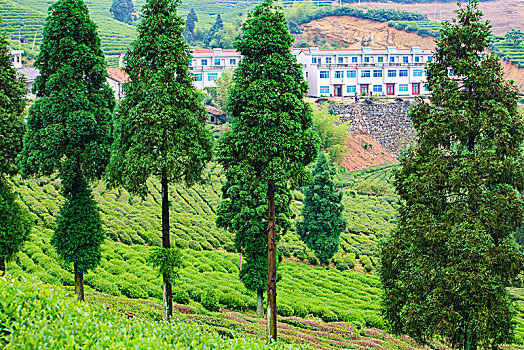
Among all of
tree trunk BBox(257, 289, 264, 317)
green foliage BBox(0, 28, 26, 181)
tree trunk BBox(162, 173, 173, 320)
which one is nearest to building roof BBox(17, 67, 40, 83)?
green foliage BBox(0, 28, 26, 181)

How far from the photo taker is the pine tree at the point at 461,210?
16.7 meters

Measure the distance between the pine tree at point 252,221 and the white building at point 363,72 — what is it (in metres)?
63.0

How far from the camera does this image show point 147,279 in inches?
1128

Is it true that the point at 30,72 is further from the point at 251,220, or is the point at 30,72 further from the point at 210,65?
the point at 251,220

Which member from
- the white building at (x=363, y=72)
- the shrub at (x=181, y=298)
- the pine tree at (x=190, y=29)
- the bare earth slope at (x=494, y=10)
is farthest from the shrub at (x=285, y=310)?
the bare earth slope at (x=494, y=10)

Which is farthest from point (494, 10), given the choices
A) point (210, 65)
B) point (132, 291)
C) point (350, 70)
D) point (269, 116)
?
point (269, 116)

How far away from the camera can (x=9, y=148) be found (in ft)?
72.1

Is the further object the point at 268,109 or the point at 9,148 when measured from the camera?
the point at 9,148

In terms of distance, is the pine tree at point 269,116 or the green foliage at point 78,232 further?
the green foliage at point 78,232

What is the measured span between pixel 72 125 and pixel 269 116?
27.4 ft

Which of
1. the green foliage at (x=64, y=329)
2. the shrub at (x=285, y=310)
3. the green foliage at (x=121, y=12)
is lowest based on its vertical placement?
the shrub at (x=285, y=310)

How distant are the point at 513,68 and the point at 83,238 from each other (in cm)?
11433

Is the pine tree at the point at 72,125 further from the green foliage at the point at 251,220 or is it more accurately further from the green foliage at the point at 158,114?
the green foliage at the point at 251,220

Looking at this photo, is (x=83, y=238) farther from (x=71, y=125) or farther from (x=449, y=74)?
(x=449, y=74)
